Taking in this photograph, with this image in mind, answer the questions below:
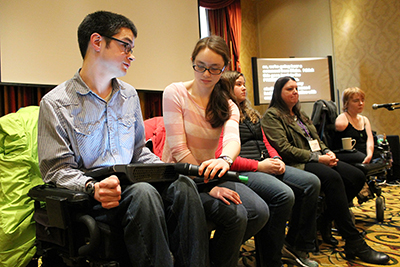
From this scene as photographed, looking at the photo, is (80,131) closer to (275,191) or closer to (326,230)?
(275,191)

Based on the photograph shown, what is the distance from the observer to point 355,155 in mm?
2572

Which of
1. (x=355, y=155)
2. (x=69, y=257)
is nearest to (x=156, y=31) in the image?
(x=355, y=155)

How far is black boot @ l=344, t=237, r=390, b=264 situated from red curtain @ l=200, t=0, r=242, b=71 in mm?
3544

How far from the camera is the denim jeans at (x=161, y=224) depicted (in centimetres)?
94

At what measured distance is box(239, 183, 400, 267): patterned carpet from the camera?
1830 mm

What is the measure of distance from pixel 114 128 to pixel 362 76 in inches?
179

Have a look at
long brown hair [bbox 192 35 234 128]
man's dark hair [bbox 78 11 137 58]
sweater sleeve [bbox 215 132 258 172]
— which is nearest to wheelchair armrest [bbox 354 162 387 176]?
sweater sleeve [bbox 215 132 258 172]

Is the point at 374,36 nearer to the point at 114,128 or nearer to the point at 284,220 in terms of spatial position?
the point at 284,220

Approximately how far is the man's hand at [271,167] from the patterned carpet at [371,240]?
55 centimetres

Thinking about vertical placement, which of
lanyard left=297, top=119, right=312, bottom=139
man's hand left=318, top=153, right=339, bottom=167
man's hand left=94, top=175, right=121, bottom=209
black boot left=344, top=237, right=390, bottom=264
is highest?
lanyard left=297, top=119, right=312, bottom=139

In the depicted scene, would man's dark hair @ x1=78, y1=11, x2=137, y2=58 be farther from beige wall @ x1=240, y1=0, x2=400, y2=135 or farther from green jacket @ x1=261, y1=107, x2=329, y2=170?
beige wall @ x1=240, y1=0, x2=400, y2=135

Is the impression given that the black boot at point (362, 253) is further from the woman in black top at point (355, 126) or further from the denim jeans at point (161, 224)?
the denim jeans at point (161, 224)

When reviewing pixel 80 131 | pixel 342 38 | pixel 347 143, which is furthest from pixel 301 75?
→ pixel 80 131

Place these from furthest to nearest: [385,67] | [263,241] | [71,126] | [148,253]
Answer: [385,67], [263,241], [71,126], [148,253]
